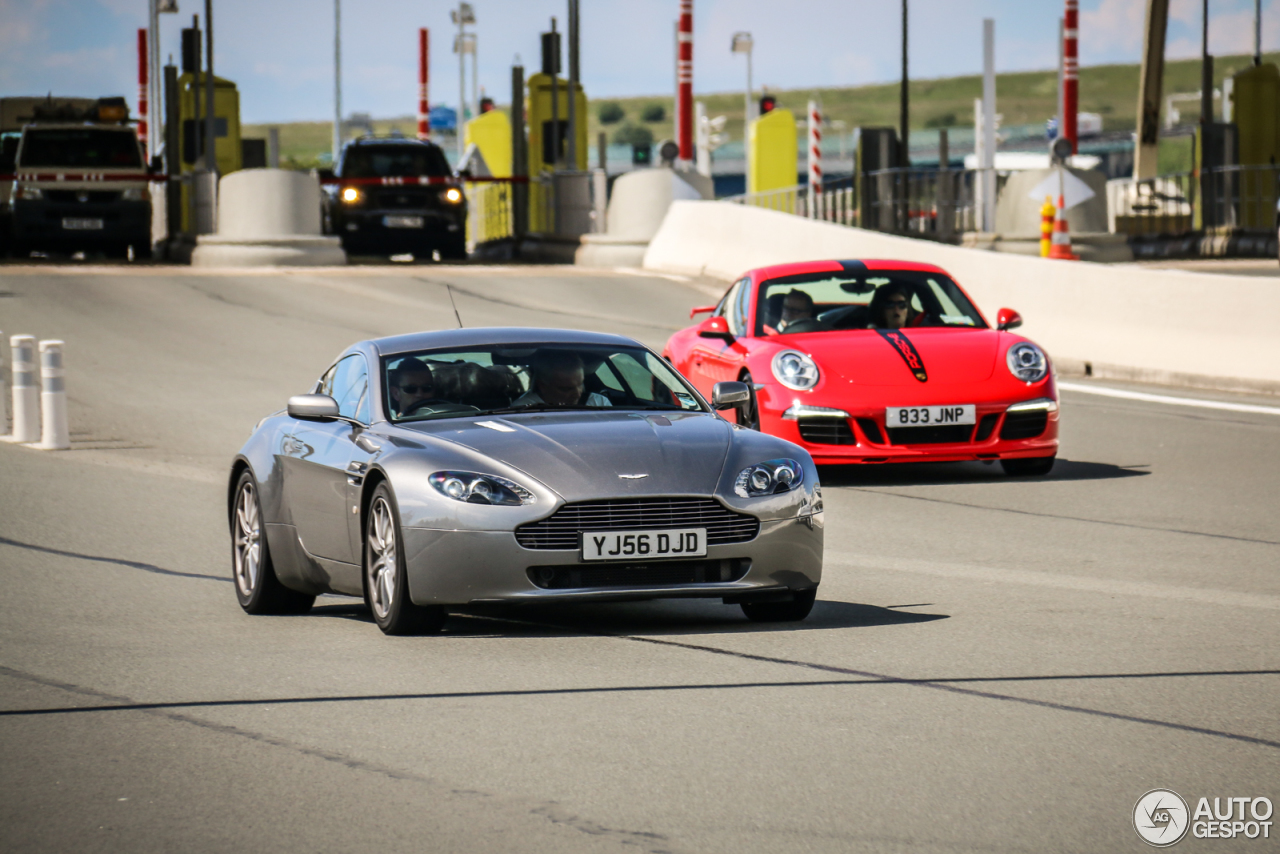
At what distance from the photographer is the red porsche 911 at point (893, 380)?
12320mm

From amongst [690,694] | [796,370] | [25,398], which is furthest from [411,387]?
[25,398]

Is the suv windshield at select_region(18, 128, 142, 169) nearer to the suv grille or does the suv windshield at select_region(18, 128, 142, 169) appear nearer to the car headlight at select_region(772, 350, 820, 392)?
the car headlight at select_region(772, 350, 820, 392)

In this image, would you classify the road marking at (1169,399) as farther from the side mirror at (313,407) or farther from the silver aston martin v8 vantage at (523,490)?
the side mirror at (313,407)

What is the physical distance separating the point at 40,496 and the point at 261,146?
32478mm

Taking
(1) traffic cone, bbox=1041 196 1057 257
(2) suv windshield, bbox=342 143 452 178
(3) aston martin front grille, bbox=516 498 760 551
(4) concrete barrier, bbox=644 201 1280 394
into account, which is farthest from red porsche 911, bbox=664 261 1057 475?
(2) suv windshield, bbox=342 143 452 178

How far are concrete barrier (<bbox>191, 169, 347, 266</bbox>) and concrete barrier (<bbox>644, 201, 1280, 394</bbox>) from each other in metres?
10.0

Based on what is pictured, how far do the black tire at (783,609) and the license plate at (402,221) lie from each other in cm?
2515

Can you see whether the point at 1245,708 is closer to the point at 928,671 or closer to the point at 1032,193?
the point at 928,671

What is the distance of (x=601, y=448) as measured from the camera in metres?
7.44

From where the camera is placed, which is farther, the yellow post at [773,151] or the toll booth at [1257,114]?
the yellow post at [773,151]

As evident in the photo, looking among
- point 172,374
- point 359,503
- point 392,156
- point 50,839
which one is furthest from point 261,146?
point 50,839

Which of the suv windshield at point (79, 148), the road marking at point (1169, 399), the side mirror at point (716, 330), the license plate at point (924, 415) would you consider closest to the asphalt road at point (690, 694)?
the license plate at point (924, 415)

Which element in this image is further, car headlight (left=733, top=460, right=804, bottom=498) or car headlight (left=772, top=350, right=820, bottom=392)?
car headlight (left=772, top=350, right=820, bottom=392)

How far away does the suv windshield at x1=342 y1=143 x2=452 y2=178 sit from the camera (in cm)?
3281
